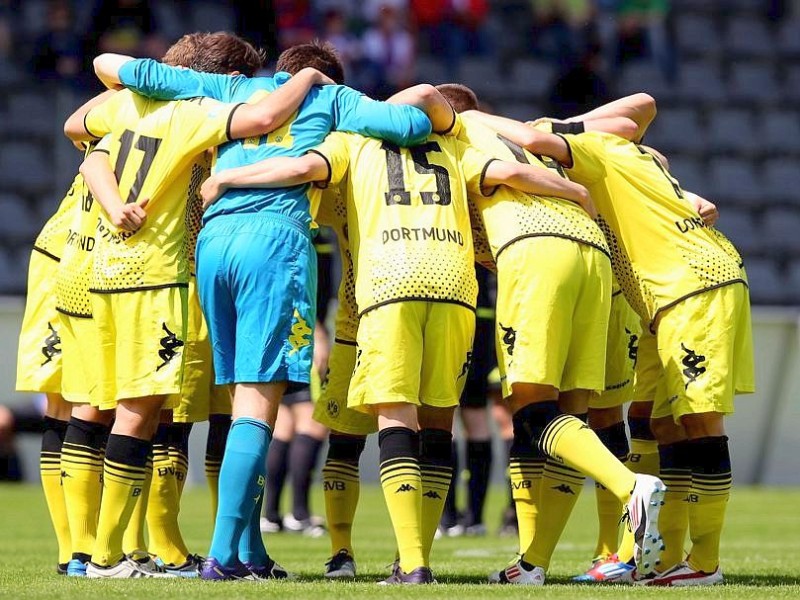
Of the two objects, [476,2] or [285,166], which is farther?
[476,2]

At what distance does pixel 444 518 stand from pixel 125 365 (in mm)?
4069

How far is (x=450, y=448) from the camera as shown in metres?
6.05

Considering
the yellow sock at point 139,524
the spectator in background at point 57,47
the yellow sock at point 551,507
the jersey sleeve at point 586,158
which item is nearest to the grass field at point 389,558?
the yellow sock at point 551,507

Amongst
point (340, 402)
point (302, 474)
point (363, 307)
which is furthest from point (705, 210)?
point (302, 474)

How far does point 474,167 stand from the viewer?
604 cm


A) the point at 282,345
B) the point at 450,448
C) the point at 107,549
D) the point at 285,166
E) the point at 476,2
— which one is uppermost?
the point at 476,2

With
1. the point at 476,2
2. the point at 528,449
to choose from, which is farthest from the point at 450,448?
the point at 476,2

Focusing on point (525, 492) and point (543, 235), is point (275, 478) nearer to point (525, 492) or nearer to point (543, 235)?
point (525, 492)

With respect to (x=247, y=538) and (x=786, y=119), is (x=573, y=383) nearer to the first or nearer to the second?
(x=247, y=538)

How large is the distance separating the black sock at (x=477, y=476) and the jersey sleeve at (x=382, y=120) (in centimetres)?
377

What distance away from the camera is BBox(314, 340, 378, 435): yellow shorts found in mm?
6328

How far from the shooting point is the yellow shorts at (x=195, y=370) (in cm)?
649

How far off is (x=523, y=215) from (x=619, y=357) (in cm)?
105

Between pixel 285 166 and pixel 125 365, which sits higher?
pixel 285 166
